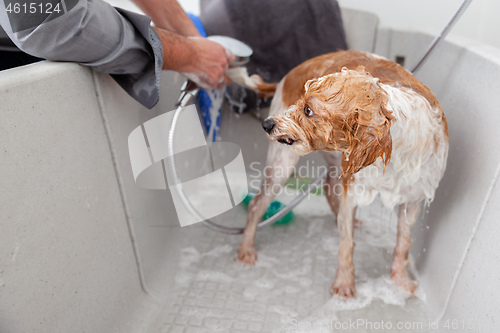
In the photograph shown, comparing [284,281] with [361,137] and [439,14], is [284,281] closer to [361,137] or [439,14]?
[361,137]

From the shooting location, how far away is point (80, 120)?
1.21 m

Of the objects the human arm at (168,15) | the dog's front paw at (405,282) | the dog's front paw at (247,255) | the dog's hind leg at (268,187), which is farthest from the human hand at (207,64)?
the dog's front paw at (405,282)

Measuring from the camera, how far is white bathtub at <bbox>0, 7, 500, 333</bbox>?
38.9 inches

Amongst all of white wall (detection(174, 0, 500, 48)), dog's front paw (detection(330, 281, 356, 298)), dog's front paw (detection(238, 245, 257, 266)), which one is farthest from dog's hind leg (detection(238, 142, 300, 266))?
white wall (detection(174, 0, 500, 48))

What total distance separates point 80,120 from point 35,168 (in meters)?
0.24

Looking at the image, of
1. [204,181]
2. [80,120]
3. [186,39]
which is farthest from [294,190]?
[80,120]

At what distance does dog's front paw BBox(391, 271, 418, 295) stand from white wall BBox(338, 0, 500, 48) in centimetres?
139

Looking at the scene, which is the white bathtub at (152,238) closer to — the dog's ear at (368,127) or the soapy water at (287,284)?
the soapy water at (287,284)

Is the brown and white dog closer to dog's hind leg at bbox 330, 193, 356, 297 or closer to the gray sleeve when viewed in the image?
dog's hind leg at bbox 330, 193, 356, 297

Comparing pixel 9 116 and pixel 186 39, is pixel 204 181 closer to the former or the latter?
pixel 186 39

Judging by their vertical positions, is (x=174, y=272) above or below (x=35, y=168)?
below

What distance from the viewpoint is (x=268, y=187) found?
1.79 metres

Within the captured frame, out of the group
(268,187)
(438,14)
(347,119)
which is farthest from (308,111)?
(438,14)

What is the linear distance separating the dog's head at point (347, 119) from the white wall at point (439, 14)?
150 cm
